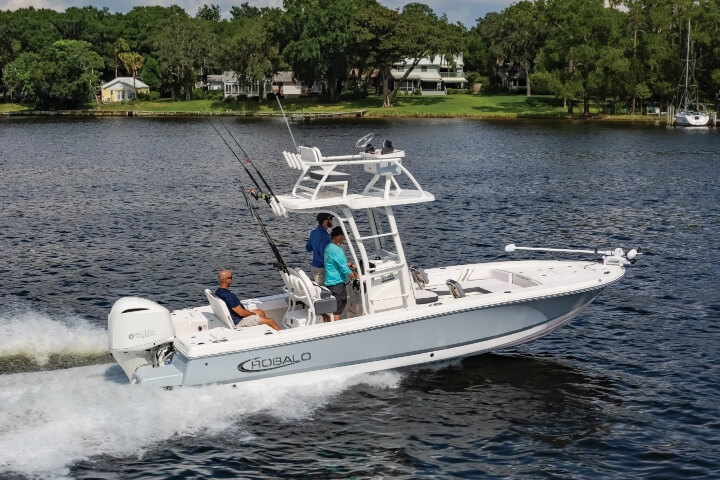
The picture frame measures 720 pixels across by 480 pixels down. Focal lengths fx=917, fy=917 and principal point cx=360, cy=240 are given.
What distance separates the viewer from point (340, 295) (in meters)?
16.5

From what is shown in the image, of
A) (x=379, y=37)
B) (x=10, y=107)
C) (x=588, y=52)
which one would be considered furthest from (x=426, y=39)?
(x=10, y=107)

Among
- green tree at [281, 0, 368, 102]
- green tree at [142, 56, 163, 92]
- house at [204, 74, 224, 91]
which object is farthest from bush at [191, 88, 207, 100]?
green tree at [281, 0, 368, 102]

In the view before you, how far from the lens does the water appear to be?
1423 cm

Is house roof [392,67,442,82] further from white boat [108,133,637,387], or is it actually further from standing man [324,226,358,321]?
standing man [324,226,358,321]

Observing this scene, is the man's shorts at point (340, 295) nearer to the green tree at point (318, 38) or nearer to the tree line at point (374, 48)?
the tree line at point (374, 48)

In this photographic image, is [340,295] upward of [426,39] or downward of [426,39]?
downward

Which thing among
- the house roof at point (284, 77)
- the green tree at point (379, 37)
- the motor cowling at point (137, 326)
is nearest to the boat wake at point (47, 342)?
the motor cowling at point (137, 326)

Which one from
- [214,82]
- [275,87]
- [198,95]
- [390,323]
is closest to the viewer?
[390,323]

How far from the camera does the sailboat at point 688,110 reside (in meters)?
92.5

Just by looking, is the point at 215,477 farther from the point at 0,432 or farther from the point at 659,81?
the point at 659,81

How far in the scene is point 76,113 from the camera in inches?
4786

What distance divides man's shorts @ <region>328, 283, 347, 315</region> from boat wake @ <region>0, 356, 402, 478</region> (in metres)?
1.25

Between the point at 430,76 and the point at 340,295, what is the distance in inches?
4632

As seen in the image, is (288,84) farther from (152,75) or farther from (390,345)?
(390,345)
